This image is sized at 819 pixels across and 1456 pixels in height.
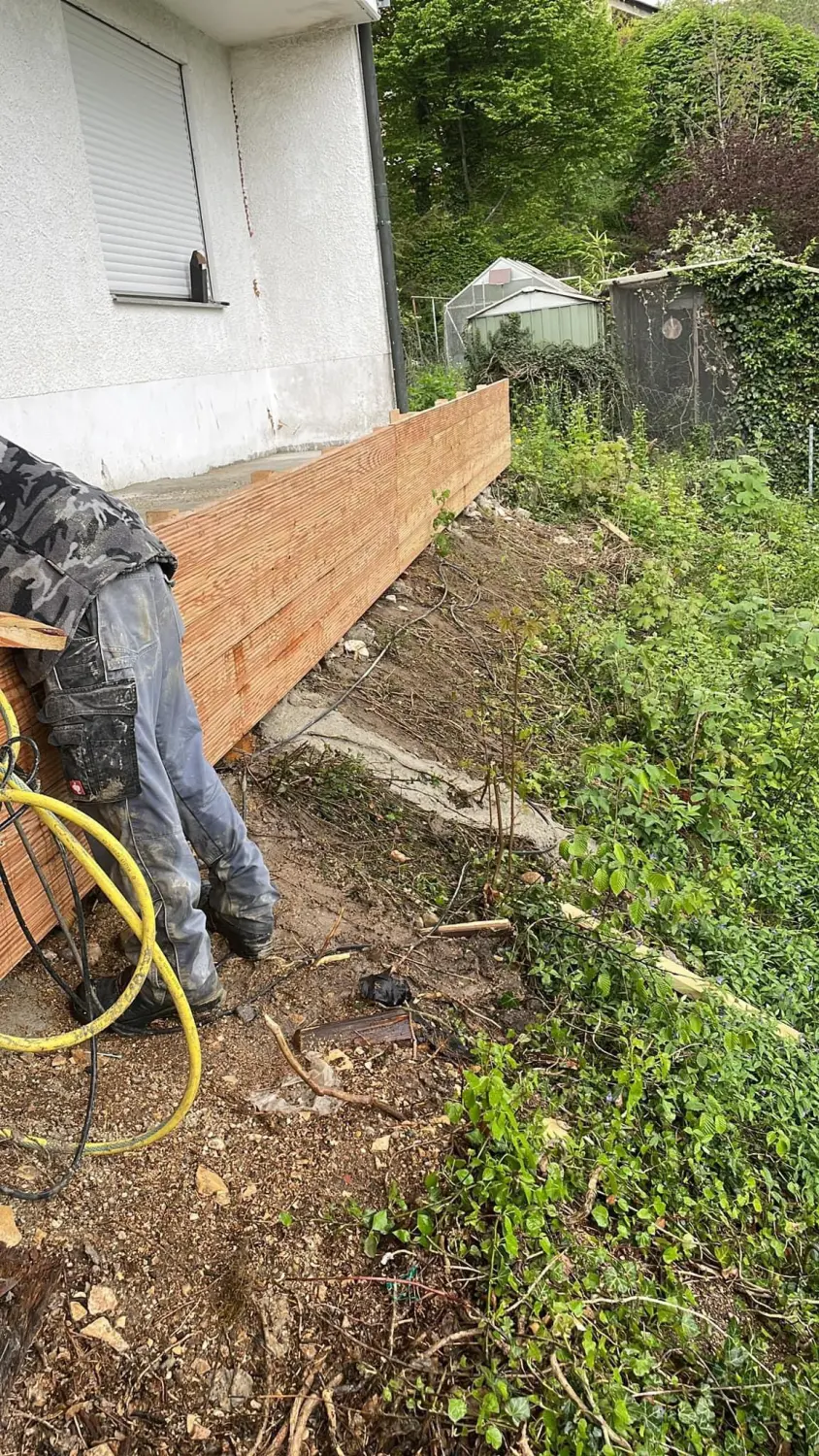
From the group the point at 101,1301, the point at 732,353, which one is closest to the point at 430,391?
the point at 732,353

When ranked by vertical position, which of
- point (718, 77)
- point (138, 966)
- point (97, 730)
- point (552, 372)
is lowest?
point (138, 966)

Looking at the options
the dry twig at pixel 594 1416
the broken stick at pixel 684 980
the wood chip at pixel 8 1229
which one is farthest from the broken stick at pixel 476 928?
the wood chip at pixel 8 1229

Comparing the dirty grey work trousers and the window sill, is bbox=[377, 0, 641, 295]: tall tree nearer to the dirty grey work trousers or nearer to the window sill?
the window sill

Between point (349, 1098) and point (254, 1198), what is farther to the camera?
point (349, 1098)

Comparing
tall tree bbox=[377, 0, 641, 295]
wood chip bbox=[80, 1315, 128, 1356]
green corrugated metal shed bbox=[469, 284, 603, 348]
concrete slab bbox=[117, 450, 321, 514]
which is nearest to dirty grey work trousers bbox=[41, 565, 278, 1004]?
wood chip bbox=[80, 1315, 128, 1356]

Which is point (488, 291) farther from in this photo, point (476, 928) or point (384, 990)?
point (384, 990)

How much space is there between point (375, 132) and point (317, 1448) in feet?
29.9

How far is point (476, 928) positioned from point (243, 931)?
968mm

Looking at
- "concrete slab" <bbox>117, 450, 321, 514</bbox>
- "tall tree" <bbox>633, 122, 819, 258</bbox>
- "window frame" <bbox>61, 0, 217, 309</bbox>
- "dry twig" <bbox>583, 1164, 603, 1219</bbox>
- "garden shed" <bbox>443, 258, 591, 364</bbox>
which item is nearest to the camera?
"dry twig" <bbox>583, 1164, 603, 1219</bbox>

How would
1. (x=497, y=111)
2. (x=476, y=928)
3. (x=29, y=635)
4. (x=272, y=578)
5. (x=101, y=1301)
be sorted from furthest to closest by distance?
(x=497, y=111), (x=272, y=578), (x=476, y=928), (x=29, y=635), (x=101, y=1301)

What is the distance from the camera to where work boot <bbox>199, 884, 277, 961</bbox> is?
3145 millimetres

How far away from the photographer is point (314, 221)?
27.5 feet

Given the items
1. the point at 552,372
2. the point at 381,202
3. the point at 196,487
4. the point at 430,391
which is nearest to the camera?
the point at 196,487

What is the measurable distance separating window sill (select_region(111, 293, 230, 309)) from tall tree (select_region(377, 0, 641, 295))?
82.0ft
